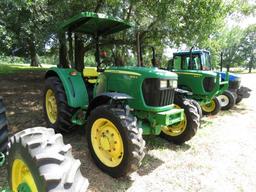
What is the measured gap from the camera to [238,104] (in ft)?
36.2

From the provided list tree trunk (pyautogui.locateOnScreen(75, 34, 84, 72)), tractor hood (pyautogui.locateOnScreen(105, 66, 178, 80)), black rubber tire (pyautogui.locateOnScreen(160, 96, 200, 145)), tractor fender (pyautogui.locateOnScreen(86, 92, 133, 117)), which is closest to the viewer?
tractor fender (pyautogui.locateOnScreen(86, 92, 133, 117))

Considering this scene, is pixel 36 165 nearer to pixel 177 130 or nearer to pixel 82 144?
pixel 82 144

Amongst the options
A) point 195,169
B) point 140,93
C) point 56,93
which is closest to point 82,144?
point 56,93

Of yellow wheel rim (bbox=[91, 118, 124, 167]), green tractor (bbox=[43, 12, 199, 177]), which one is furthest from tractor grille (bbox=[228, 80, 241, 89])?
yellow wheel rim (bbox=[91, 118, 124, 167])

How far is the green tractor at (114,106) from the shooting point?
3.68 metres

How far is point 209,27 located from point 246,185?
203 inches

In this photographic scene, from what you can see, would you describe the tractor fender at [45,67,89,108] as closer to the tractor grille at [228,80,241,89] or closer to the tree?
the tractor grille at [228,80,241,89]

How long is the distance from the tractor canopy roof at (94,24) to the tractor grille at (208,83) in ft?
11.1

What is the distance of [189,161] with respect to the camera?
459 centimetres

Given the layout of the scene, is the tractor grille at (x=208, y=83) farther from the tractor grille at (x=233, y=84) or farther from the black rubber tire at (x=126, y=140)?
the black rubber tire at (x=126, y=140)

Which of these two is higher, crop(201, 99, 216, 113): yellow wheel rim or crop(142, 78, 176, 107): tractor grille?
crop(142, 78, 176, 107): tractor grille

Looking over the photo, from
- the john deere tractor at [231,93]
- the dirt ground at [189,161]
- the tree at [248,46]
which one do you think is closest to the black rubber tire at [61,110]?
the dirt ground at [189,161]

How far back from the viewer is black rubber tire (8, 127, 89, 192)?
1733mm

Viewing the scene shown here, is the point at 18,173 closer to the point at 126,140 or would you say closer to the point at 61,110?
the point at 126,140
